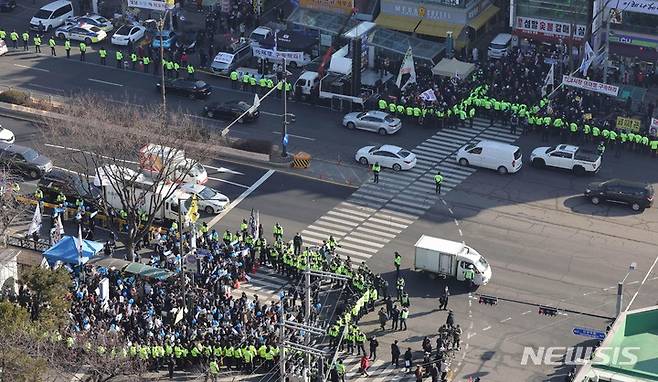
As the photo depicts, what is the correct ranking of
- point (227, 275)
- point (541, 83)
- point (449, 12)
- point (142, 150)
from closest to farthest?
point (227, 275) < point (142, 150) < point (541, 83) < point (449, 12)

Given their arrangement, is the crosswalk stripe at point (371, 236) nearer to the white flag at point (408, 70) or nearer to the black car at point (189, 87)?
the white flag at point (408, 70)

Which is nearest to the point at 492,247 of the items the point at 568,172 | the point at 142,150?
the point at 568,172

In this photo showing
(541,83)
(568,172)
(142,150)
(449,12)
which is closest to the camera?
(142,150)

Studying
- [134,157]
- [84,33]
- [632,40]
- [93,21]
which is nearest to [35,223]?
[134,157]

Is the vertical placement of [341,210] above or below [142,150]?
below

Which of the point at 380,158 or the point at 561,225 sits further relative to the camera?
the point at 380,158

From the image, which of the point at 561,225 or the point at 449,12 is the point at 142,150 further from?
the point at 449,12
